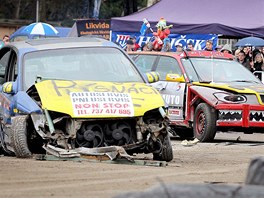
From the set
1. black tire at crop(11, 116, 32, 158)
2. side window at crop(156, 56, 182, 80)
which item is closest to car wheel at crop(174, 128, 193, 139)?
side window at crop(156, 56, 182, 80)

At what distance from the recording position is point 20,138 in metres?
10.6

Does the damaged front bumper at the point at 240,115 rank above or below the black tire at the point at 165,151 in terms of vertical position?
below

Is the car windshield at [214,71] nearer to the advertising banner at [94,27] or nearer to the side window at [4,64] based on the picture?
the side window at [4,64]

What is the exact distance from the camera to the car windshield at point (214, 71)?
16578 millimetres

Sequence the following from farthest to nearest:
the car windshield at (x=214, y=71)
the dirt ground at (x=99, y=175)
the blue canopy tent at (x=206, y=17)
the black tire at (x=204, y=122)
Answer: the blue canopy tent at (x=206, y=17), the car windshield at (x=214, y=71), the black tire at (x=204, y=122), the dirt ground at (x=99, y=175)

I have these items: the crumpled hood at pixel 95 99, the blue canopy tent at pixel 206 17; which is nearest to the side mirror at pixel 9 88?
the crumpled hood at pixel 95 99

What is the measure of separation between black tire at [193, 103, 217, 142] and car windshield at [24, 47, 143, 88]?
4183 mm

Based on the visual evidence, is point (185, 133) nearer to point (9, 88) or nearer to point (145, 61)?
point (145, 61)

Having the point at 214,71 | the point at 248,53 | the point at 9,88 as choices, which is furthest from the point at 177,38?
the point at 9,88

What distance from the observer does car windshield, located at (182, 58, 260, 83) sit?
→ 54.4 feet

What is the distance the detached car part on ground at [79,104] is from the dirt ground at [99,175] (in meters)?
0.38

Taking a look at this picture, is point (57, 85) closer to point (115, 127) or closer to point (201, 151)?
point (115, 127)

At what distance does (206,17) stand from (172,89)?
10.7 metres

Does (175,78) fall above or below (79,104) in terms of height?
below
